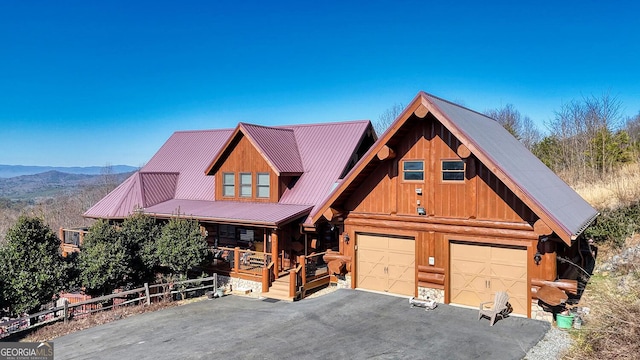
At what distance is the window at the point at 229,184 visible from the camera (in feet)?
73.9

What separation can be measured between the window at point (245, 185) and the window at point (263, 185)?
22.7 inches

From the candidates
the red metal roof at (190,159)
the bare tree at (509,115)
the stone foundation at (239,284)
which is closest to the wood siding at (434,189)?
the stone foundation at (239,284)

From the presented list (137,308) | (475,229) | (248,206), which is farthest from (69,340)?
(475,229)

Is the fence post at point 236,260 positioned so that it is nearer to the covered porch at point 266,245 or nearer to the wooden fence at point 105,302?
the covered porch at point 266,245

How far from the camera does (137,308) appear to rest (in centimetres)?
1554

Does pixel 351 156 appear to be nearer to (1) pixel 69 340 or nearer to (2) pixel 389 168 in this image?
(2) pixel 389 168

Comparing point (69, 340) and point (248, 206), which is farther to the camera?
point (248, 206)

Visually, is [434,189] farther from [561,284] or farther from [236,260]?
[236,260]

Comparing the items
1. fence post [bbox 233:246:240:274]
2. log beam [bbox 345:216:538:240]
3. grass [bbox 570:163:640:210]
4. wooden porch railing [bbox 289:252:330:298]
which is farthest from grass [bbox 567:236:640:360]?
fence post [bbox 233:246:240:274]

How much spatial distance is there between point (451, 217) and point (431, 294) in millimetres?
2682

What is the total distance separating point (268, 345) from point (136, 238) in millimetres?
9528

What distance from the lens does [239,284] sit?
60.8 feet

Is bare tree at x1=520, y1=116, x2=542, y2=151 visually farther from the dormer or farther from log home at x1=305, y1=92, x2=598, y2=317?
log home at x1=305, y1=92, x2=598, y2=317

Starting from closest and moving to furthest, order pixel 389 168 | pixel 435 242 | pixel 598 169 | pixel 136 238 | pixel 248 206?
pixel 435 242
pixel 389 168
pixel 136 238
pixel 248 206
pixel 598 169
